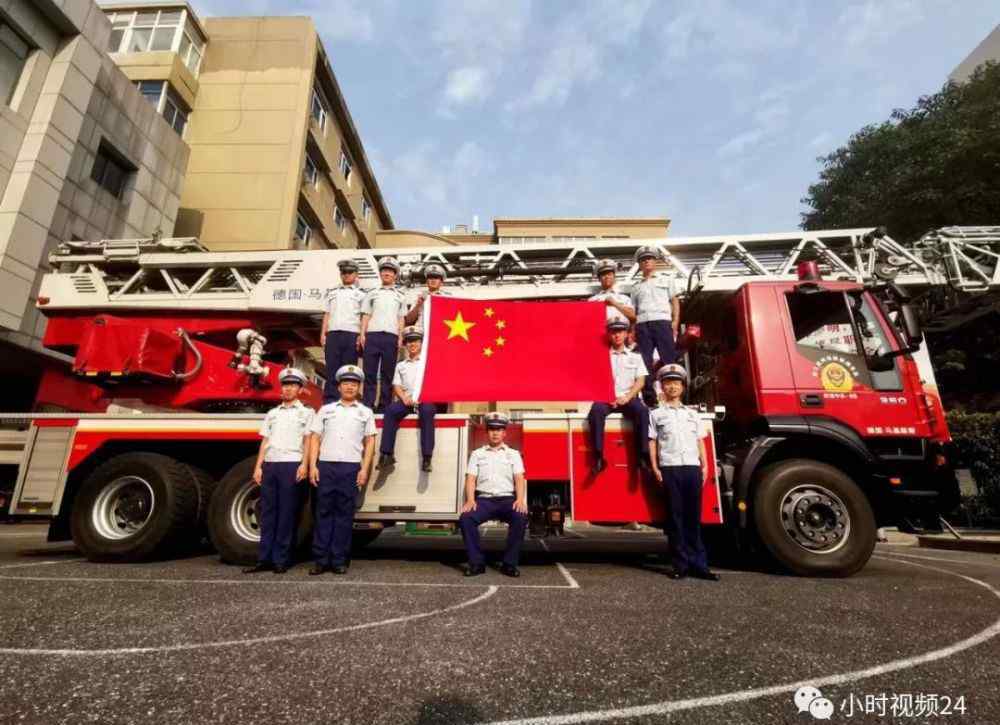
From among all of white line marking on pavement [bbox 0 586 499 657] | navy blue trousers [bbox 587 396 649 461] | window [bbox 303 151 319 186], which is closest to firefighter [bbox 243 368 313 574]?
white line marking on pavement [bbox 0 586 499 657]

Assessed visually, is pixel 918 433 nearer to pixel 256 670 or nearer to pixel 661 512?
pixel 661 512

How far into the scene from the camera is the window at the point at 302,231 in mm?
23147

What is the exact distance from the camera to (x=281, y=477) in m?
5.23

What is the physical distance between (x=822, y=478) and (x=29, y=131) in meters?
20.4

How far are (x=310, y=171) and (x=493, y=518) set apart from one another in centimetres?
2342

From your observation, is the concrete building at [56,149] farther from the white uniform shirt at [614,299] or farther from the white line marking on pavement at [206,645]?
the white uniform shirt at [614,299]

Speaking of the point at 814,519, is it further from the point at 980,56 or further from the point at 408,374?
the point at 980,56

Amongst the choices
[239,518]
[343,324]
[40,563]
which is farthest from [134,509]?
[343,324]

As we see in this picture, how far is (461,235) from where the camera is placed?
1877 inches

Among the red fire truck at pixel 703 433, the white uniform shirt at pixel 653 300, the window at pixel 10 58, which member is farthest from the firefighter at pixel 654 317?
the window at pixel 10 58

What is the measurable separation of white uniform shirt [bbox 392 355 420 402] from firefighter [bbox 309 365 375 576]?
608 mm

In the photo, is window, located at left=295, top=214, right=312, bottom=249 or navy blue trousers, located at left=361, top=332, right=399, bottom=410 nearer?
navy blue trousers, located at left=361, top=332, right=399, bottom=410

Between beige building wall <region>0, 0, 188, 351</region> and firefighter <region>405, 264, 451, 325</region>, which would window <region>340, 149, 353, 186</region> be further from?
firefighter <region>405, 264, 451, 325</region>

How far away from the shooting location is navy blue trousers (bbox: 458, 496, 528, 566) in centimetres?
512
